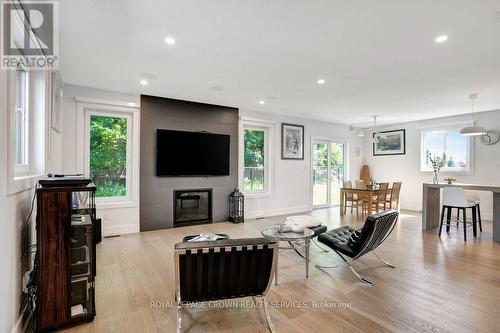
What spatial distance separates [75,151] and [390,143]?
7906 millimetres

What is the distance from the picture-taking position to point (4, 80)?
1603mm

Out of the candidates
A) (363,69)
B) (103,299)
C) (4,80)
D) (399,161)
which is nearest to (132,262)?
(103,299)

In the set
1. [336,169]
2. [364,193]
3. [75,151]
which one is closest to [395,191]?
[364,193]

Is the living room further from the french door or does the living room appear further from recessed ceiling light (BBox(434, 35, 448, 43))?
the french door

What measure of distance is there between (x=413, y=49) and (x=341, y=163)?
5566mm

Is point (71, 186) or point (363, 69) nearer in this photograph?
point (71, 186)

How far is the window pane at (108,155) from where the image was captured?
14.6 feet

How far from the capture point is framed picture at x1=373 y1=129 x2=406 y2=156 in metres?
7.46

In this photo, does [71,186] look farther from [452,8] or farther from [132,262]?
[452,8]

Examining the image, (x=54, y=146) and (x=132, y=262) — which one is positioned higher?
(x=54, y=146)

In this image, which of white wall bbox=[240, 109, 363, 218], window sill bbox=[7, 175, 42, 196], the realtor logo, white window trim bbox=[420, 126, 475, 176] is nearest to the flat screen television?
white wall bbox=[240, 109, 363, 218]

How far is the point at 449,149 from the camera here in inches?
258

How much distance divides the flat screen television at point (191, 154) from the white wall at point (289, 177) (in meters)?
0.97

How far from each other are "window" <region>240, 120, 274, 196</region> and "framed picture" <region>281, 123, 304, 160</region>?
1.29ft
